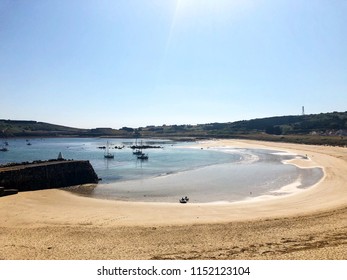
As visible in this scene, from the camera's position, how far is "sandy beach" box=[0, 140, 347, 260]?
648 inches

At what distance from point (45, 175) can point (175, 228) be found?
82.1 feet

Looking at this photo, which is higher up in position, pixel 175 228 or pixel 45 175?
pixel 45 175

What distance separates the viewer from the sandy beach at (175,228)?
16.5 m

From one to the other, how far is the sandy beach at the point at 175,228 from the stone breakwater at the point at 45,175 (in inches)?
169

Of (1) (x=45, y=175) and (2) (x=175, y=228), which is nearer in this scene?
(2) (x=175, y=228)

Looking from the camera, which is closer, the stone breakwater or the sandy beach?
the sandy beach

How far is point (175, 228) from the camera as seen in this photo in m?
21.8

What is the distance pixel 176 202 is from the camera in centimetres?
3294

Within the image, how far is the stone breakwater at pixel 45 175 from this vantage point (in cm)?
3712

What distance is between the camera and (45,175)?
135ft

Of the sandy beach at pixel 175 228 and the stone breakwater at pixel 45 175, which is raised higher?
the stone breakwater at pixel 45 175

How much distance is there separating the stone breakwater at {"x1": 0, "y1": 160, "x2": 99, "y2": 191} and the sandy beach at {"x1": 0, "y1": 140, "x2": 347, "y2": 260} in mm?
4293

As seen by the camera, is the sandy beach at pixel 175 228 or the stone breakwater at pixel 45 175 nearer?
the sandy beach at pixel 175 228
